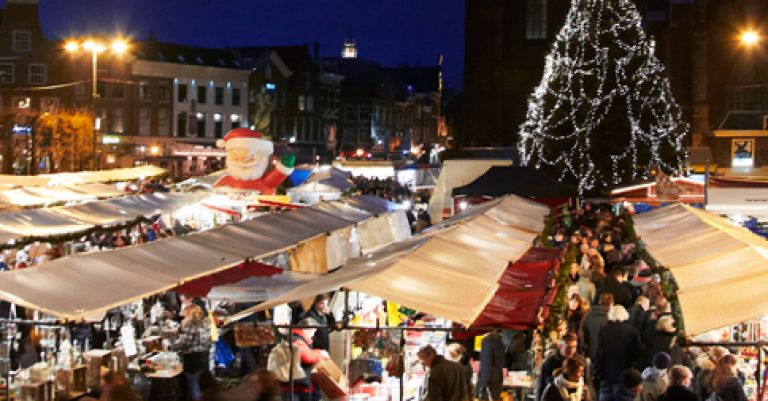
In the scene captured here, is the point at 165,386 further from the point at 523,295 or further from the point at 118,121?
the point at 118,121

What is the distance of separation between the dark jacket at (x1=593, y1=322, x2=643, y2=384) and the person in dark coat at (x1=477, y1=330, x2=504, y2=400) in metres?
1.36

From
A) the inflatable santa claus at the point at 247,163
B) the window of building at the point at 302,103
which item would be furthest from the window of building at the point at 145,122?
the inflatable santa claus at the point at 247,163

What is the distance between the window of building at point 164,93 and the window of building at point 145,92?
2.48 feet

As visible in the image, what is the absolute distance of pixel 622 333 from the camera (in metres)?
12.0

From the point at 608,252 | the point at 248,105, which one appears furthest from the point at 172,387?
the point at 248,105

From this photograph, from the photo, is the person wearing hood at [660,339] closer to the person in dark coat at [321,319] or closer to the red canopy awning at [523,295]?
the red canopy awning at [523,295]

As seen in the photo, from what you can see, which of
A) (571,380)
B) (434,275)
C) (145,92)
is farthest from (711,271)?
(145,92)

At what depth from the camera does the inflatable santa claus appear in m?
28.0

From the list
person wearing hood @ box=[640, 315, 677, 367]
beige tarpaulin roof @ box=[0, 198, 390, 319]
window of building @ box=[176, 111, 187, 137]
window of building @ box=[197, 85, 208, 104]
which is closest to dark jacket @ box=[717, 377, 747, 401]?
person wearing hood @ box=[640, 315, 677, 367]

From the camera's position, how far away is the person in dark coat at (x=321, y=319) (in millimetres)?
12578

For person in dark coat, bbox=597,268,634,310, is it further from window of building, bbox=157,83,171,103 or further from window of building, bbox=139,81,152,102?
window of building, bbox=157,83,171,103

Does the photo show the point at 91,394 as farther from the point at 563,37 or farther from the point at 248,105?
the point at 248,105

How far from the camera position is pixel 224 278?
13.4 metres

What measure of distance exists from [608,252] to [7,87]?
5333cm
